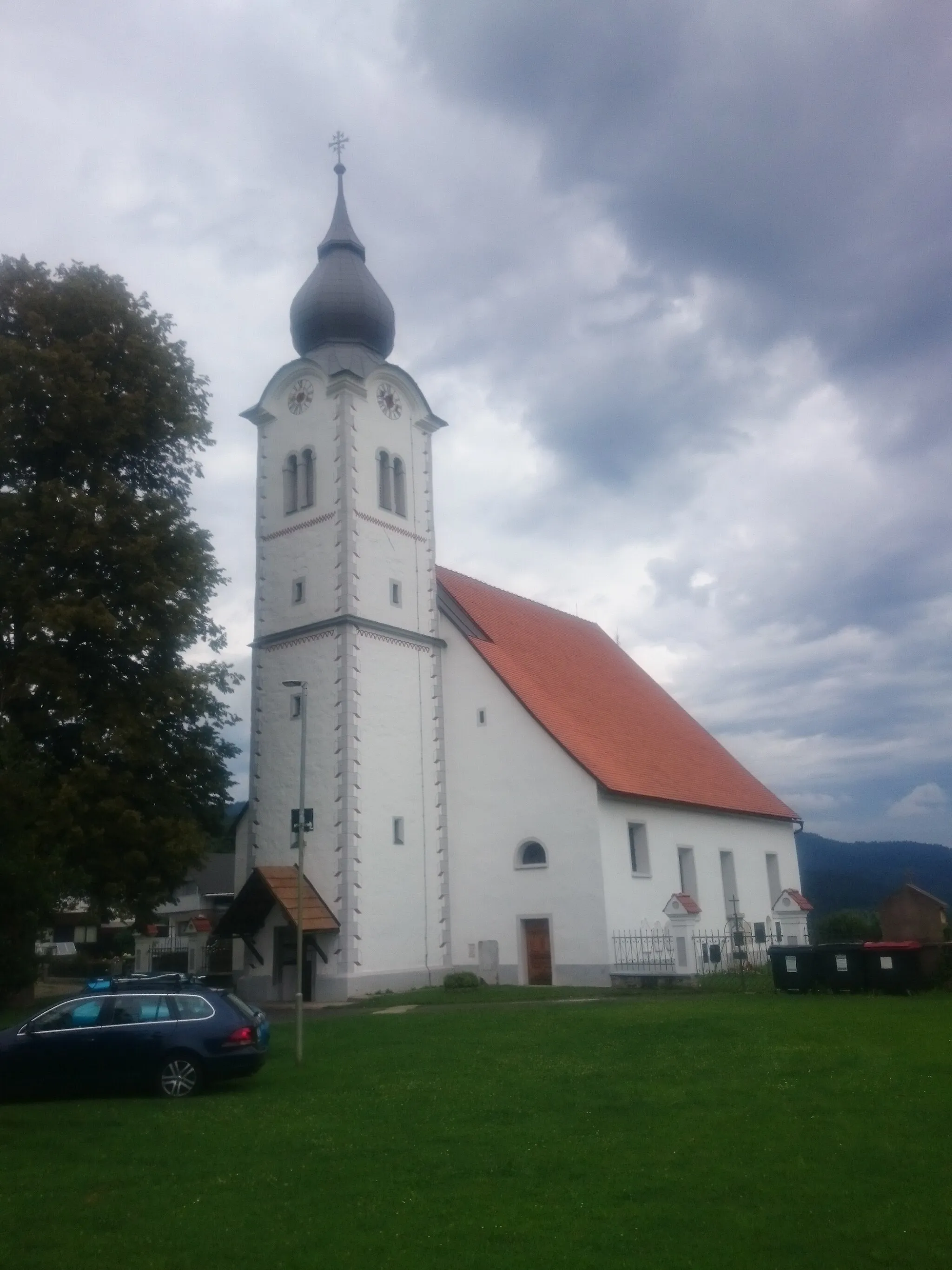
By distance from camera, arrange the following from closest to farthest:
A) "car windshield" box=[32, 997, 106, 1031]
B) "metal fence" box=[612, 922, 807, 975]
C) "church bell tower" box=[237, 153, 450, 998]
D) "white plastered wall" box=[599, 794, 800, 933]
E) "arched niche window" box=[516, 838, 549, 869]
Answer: "car windshield" box=[32, 997, 106, 1031] → "metal fence" box=[612, 922, 807, 975] → "church bell tower" box=[237, 153, 450, 998] → "white plastered wall" box=[599, 794, 800, 933] → "arched niche window" box=[516, 838, 549, 869]

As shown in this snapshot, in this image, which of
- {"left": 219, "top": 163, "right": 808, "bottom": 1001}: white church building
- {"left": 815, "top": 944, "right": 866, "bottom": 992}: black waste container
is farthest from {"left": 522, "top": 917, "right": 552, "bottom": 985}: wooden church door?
{"left": 815, "top": 944, "right": 866, "bottom": 992}: black waste container

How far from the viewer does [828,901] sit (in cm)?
6669

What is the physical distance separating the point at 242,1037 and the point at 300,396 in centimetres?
2253

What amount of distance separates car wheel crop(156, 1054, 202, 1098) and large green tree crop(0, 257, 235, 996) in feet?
23.5

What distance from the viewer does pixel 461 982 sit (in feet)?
91.2

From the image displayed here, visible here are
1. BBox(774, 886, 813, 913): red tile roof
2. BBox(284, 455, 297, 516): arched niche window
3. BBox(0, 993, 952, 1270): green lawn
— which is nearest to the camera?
BBox(0, 993, 952, 1270): green lawn

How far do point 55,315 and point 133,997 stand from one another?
50.4ft

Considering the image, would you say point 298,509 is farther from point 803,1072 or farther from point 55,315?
point 803,1072

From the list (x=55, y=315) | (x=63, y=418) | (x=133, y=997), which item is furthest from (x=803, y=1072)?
(x=55, y=315)

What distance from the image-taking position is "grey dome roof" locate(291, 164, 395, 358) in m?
33.1

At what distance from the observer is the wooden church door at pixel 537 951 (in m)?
28.8

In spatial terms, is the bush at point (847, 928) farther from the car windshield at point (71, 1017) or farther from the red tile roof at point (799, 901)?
the car windshield at point (71, 1017)

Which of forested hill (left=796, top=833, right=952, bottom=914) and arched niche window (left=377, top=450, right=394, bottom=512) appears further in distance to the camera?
forested hill (left=796, top=833, right=952, bottom=914)

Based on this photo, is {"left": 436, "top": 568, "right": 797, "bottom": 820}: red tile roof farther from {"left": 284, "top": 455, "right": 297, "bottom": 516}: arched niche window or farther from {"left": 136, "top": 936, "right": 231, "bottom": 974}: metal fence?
{"left": 136, "top": 936, "right": 231, "bottom": 974}: metal fence
